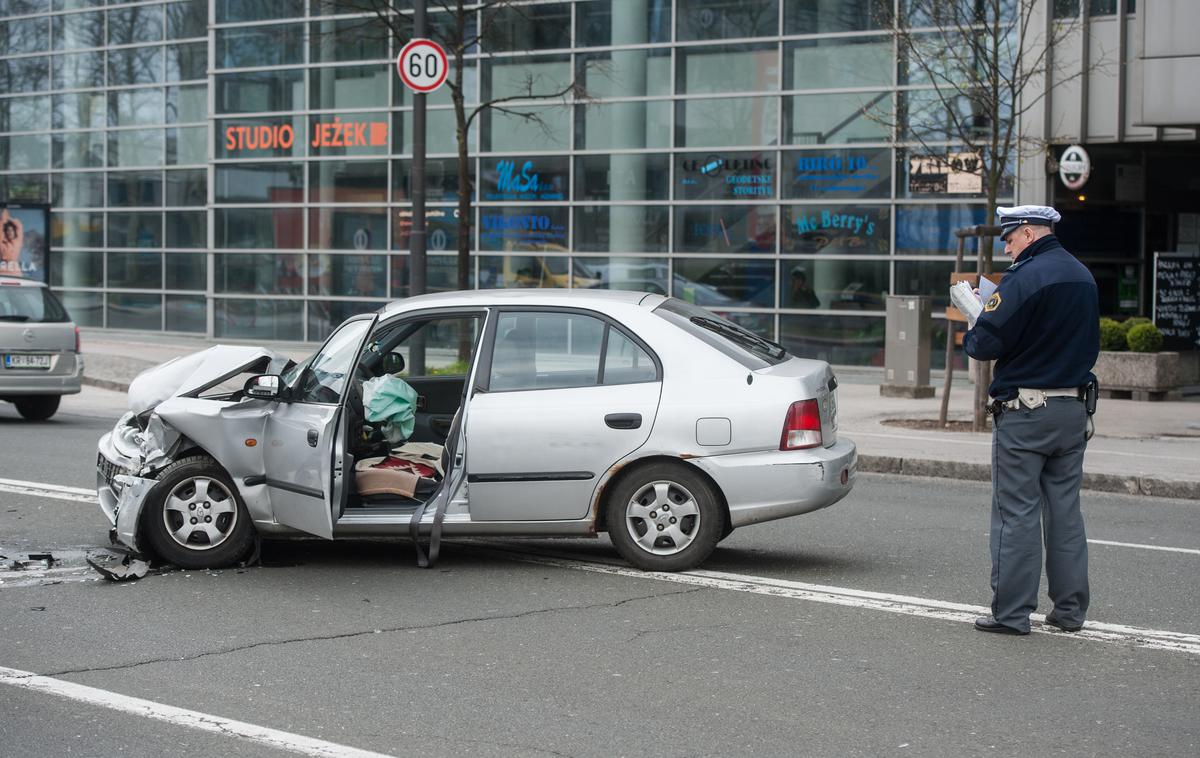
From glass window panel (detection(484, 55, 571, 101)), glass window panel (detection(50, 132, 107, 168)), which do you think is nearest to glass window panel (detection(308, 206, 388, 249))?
glass window panel (detection(484, 55, 571, 101))

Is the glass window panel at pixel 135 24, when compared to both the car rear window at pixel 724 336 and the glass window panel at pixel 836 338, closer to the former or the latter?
the glass window panel at pixel 836 338

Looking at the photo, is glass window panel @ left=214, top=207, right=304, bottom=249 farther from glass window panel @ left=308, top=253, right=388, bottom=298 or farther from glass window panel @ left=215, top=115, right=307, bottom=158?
glass window panel @ left=215, top=115, right=307, bottom=158

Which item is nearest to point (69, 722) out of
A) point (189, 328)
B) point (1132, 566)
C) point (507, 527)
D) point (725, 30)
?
point (507, 527)

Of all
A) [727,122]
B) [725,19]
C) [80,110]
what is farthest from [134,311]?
[725,19]

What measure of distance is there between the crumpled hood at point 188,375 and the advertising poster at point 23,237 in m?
18.0

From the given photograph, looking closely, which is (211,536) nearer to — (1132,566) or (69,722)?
(69,722)

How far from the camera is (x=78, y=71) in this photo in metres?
31.2

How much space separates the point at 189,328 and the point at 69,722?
2442cm

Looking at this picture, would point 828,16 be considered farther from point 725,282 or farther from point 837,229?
point 725,282

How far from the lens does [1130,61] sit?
63.7 ft

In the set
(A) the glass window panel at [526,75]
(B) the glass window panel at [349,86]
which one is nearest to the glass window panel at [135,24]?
(B) the glass window panel at [349,86]

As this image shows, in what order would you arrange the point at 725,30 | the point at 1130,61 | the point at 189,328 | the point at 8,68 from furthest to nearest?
the point at 8,68 < the point at 189,328 < the point at 725,30 < the point at 1130,61

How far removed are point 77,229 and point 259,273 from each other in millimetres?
6072

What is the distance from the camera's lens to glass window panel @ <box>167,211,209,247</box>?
28797 millimetres
